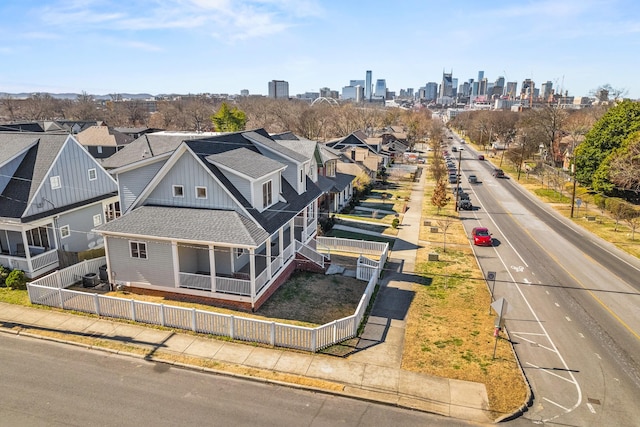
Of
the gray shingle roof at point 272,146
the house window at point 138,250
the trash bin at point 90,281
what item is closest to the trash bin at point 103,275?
the trash bin at point 90,281

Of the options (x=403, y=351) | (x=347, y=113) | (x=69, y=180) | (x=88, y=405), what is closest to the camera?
(x=88, y=405)

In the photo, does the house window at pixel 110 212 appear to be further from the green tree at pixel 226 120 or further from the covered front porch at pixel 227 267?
the green tree at pixel 226 120

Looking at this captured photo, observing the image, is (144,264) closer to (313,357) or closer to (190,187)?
(190,187)

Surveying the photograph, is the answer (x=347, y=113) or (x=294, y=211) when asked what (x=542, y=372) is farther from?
(x=347, y=113)

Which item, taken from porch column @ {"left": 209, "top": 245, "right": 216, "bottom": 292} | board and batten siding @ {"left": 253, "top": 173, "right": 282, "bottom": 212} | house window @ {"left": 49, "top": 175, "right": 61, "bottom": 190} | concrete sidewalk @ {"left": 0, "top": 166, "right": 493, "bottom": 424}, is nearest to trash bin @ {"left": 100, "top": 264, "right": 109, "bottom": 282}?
concrete sidewalk @ {"left": 0, "top": 166, "right": 493, "bottom": 424}

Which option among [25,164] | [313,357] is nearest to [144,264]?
[313,357]

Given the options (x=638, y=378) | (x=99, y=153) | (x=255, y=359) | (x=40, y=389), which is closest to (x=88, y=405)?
(x=40, y=389)

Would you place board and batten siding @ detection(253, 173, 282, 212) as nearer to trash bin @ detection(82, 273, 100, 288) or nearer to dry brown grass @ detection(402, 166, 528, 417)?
dry brown grass @ detection(402, 166, 528, 417)

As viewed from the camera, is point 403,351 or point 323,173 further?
point 323,173
